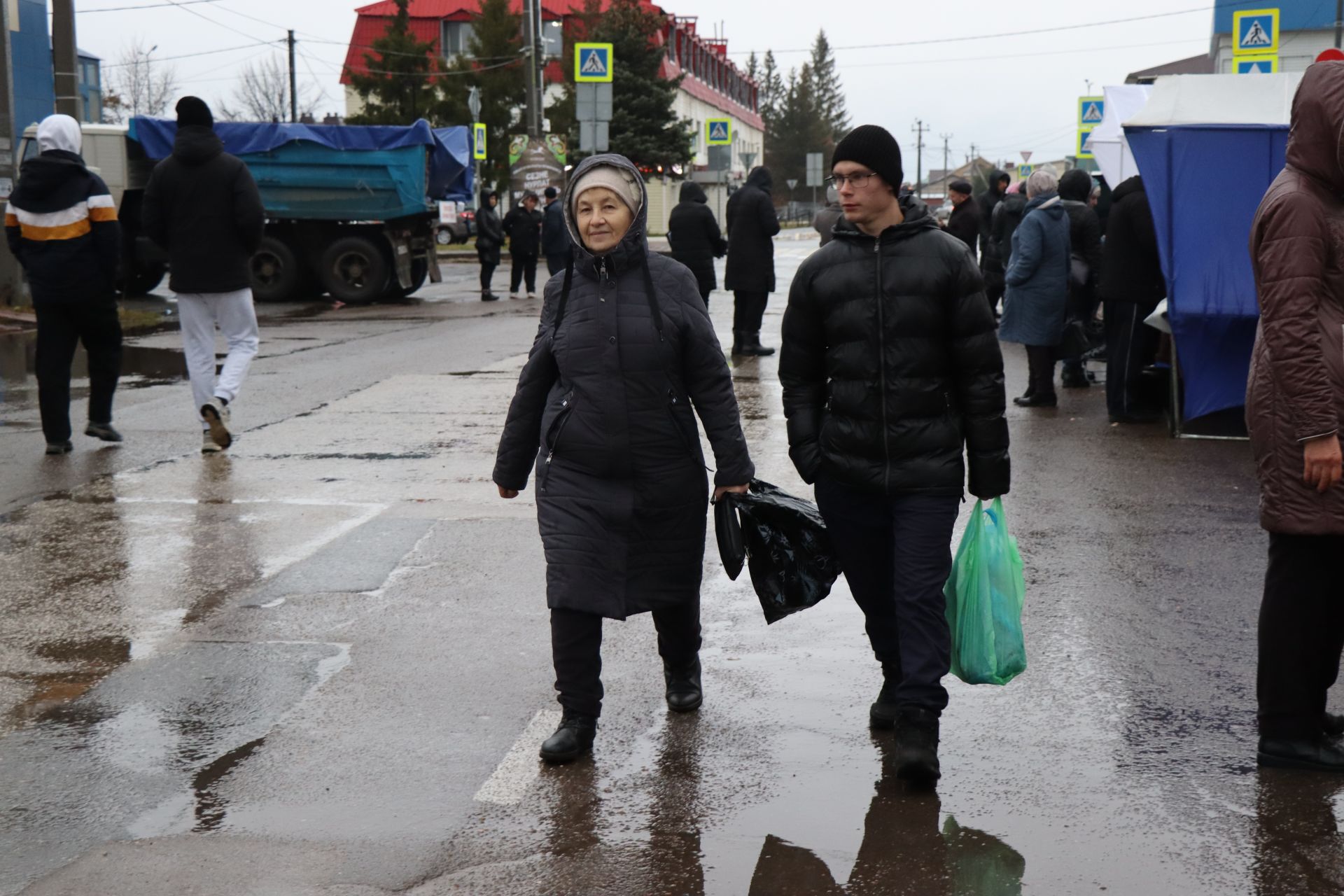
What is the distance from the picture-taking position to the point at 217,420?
9.28m

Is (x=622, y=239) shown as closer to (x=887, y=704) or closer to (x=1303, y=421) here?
(x=887, y=704)

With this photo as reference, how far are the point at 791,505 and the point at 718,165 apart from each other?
27.9m

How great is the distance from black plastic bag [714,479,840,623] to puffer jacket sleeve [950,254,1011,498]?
1.71 ft

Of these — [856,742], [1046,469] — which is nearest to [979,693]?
[856,742]

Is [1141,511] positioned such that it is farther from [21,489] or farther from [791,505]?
[21,489]

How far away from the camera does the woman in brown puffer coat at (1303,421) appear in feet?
13.1

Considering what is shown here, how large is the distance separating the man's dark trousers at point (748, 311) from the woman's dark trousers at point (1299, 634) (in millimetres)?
10674

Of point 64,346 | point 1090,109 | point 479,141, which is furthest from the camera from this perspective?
point 479,141

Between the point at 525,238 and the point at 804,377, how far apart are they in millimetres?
19693

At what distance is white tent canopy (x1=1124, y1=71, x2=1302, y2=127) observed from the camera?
9.48 m

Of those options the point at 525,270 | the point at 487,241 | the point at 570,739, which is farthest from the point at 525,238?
the point at 570,739

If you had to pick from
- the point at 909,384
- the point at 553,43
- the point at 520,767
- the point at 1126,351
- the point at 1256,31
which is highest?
the point at 553,43

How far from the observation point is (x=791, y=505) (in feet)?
14.9

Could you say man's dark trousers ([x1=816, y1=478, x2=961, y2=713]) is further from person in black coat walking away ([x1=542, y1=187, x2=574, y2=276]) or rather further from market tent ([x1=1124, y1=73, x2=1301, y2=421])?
person in black coat walking away ([x1=542, y1=187, x2=574, y2=276])
